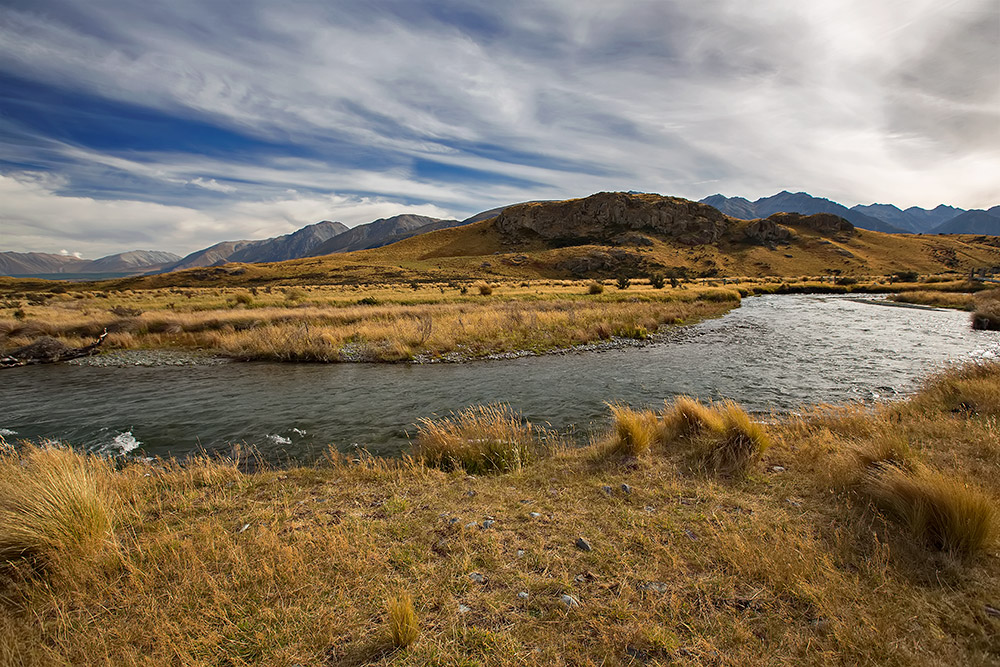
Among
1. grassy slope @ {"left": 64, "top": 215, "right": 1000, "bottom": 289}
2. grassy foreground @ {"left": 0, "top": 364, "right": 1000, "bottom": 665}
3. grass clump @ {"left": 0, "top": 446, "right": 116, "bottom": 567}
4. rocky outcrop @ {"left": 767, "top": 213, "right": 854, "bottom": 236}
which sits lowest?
grassy foreground @ {"left": 0, "top": 364, "right": 1000, "bottom": 665}

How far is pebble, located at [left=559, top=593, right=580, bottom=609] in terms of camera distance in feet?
11.7

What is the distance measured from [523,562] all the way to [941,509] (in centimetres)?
436

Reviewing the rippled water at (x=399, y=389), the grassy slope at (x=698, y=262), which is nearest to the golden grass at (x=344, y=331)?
the rippled water at (x=399, y=389)

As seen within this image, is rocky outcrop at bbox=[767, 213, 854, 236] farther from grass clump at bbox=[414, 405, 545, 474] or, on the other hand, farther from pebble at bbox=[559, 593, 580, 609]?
pebble at bbox=[559, 593, 580, 609]

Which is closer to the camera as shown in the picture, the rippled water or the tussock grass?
the rippled water

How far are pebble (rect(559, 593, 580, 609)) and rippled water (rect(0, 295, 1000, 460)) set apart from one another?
5.87m

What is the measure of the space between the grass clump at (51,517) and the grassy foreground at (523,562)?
3 cm

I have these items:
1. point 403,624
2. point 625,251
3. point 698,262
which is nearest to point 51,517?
point 403,624

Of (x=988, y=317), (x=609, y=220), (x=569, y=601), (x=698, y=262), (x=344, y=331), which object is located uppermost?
(x=609, y=220)

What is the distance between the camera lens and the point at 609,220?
167875 mm

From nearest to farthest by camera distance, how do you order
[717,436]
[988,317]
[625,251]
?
[717,436]
[988,317]
[625,251]

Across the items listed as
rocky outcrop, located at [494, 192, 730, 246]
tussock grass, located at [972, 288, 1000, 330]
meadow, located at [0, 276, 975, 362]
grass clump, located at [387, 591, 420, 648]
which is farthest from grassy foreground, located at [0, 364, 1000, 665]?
rocky outcrop, located at [494, 192, 730, 246]

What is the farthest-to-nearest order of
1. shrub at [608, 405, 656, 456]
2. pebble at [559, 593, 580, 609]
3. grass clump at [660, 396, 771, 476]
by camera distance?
1. shrub at [608, 405, 656, 456]
2. grass clump at [660, 396, 771, 476]
3. pebble at [559, 593, 580, 609]

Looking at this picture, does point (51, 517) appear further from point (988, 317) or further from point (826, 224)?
point (826, 224)
